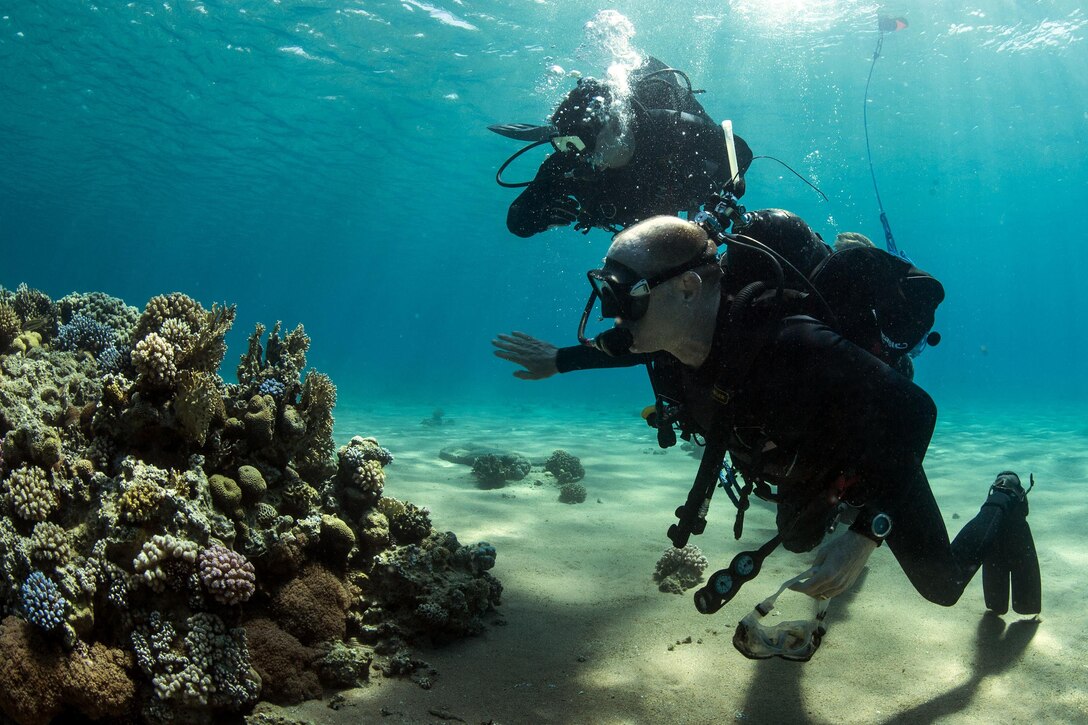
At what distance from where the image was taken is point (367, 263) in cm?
7719

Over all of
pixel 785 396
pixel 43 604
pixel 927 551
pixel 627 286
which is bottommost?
pixel 43 604

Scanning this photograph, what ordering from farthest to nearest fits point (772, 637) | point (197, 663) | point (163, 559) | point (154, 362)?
1. point (154, 362)
2. point (163, 559)
3. point (197, 663)
4. point (772, 637)

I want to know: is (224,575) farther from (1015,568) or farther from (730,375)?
(1015,568)

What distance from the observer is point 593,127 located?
5418 millimetres

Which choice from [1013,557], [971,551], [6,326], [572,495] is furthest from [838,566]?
[6,326]

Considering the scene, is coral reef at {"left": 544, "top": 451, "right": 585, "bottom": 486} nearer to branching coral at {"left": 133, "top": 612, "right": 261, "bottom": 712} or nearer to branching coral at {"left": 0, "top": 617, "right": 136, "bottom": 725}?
branching coral at {"left": 133, "top": 612, "right": 261, "bottom": 712}

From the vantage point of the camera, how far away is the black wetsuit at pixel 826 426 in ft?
8.05

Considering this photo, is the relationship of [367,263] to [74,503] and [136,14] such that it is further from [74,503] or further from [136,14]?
[74,503]

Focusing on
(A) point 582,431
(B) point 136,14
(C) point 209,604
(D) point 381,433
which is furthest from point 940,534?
(B) point 136,14

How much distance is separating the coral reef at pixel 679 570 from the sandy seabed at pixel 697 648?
0.14 meters

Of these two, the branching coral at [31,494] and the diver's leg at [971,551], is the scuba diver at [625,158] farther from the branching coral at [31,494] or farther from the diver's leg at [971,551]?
the branching coral at [31,494]

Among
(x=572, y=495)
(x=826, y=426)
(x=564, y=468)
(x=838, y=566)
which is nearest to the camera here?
(x=838, y=566)

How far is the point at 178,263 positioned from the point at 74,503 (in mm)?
95245

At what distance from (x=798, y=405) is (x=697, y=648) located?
7.92 feet
